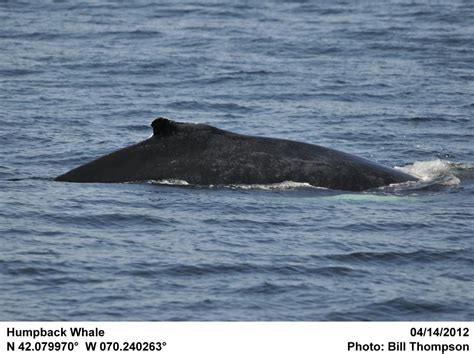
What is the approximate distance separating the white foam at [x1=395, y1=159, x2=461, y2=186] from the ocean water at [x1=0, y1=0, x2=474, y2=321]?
0.05m

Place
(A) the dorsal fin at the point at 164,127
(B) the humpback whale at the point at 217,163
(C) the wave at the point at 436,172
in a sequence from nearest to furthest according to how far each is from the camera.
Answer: (A) the dorsal fin at the point at 164,127, (B) the humpback whale at the point at 217,163, (C) the wave at the point at 436,172

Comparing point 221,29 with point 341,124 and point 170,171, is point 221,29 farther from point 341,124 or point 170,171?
point 170,171

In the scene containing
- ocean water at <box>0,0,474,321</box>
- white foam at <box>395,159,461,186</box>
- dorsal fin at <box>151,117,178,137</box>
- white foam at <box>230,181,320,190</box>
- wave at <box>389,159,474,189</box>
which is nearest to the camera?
ocean water at <box>0,0,474,321</box>

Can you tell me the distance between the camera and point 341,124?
26.0 meters

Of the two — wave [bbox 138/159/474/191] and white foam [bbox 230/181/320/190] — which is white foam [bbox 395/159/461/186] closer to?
wave [bbox 138/159/474/191]

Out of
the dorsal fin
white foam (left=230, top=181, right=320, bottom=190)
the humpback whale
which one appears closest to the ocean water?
white foam (left=230, top=181, right=320, bottom=190)

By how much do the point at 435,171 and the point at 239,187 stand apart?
410 cm

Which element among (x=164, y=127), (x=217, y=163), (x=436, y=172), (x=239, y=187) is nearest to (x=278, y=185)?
(x=239, y=187)

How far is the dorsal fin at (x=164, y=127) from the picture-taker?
17.5m

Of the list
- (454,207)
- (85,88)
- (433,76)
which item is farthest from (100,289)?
(433,76)

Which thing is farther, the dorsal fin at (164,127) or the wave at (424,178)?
the wave at (424,178)

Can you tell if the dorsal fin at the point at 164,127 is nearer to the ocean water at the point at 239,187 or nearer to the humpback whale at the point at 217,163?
the humpback whale at the point at 217,163

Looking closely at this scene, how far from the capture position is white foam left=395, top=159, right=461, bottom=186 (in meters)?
19.5

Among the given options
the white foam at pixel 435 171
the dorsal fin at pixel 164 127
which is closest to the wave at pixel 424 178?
the white foam at pixel 435 171
